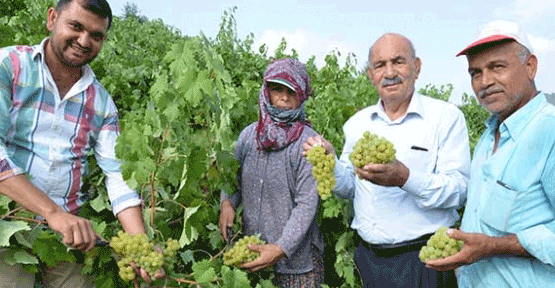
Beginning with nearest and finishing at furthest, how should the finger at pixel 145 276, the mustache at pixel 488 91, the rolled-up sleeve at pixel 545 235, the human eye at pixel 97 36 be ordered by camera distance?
the rolled-up sleeve at pixel 545 235 < the mustache at pixel 488 91 < the finger at pixel 145 276 < the human eye at pixel 97 36

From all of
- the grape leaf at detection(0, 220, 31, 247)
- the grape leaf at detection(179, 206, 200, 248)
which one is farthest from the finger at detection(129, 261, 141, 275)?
the grape leaf at detection(0, 220, 31, 247)

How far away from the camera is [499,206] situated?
2295 mm

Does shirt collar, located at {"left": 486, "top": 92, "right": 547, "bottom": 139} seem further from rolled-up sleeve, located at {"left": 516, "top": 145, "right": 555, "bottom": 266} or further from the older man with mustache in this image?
the older man with mustache

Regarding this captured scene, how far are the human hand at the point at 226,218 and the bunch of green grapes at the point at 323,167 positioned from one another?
0.80m

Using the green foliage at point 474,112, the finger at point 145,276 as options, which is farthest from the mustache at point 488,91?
the green foliage at point 474,112

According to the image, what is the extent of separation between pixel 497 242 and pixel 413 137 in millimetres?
799

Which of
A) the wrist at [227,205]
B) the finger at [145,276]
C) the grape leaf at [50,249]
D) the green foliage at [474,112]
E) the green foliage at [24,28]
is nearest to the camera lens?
the finger at [145,276]

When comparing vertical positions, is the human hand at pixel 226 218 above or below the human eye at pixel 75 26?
below

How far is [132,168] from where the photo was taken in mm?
2760

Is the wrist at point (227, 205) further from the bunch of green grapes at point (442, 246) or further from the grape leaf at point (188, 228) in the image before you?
the bunch of green grapes at point (442, 246)

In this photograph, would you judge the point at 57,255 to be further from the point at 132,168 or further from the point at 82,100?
the point at 82,100

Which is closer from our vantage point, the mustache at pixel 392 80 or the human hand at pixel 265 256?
the mustache at pixel 392 80

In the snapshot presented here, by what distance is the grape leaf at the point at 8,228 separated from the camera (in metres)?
2.62

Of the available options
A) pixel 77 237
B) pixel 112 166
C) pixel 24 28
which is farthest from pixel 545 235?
pixel 24 28
